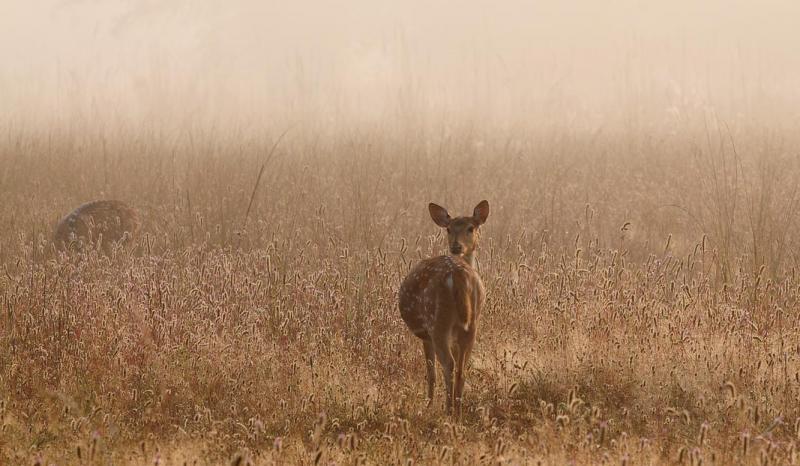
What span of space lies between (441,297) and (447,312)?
0.10 meters

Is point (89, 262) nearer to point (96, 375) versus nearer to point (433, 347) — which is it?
point (96, 375)

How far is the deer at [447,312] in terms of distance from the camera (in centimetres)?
535

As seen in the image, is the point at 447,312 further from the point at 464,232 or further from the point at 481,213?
the point at 481,213

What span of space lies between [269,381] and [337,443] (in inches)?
40.5

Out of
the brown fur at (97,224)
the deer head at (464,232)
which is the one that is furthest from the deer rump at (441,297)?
the brown fur at (97,224)

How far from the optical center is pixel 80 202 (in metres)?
12.2

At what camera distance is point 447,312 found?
5348 mm

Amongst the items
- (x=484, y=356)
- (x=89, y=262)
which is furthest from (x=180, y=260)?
(x=484, y=356)

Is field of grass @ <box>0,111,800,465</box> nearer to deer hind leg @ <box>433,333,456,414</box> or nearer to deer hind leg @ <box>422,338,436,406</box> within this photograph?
deer hind leg @ <box>422,338,436,406</box>

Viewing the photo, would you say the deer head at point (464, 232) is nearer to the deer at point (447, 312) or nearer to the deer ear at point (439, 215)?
the deer ear at point (439, 215)

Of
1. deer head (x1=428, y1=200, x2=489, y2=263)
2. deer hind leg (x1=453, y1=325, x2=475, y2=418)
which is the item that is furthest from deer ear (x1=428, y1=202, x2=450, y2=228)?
deer hind leg (x1=453, y1=325, x2=475, y2=418)

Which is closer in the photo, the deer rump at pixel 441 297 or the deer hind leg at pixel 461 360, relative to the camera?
the deer rump at pixel 441 297

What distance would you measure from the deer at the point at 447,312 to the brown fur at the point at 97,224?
4454 millimetres

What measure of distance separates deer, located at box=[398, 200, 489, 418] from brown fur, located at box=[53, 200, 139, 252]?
4.45 metres
